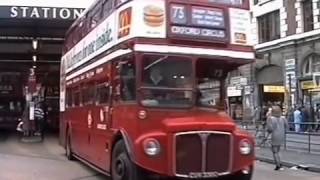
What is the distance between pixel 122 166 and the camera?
11.2 m

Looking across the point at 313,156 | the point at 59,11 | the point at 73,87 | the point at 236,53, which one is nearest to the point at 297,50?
the point at 59,11

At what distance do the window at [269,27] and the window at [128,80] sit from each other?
3271 centimetres

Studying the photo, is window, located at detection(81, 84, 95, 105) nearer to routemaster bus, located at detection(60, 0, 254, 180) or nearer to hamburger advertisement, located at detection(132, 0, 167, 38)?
routemaster bus, located at detection(60, 0, 254, 180)

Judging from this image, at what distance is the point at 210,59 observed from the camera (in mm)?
11133

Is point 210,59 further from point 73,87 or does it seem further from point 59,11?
point 59,11

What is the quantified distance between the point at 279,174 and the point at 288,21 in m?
26.6

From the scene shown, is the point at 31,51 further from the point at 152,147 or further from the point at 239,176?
the point at 152,147

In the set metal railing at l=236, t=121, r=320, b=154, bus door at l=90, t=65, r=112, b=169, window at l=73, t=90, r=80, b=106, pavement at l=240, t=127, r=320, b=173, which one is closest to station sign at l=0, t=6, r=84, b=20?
metal railing at l=236, t=121, r=320, b=154

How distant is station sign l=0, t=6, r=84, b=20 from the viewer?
2709 cm

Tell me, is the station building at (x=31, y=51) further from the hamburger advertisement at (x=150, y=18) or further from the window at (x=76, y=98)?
the hamburger advertisement at (x=150, y=18)

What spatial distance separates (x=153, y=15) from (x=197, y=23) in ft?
2.58

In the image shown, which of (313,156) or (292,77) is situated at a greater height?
(292,77)

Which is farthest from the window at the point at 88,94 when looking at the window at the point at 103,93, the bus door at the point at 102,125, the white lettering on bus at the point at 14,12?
the white lettering on bus at the point at 14,12

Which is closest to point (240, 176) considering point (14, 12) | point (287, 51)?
point (14, 12)
